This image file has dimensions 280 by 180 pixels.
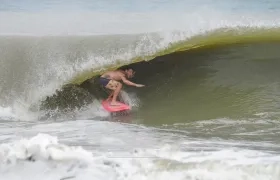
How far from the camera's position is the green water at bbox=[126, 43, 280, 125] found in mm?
6059

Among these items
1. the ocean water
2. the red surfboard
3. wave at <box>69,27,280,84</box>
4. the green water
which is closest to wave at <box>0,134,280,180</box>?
the ocean water

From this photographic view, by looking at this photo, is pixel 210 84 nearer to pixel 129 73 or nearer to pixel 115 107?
pixel 129 73

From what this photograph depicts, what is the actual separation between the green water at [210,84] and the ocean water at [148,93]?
0.6 inches

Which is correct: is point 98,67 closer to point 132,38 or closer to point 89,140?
point 132,38

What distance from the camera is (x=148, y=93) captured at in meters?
7.00

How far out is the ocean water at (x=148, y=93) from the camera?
3971 millimetres

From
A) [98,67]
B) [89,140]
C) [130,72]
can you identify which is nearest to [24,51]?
[98,67]

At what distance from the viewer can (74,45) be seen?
7398 millimetres

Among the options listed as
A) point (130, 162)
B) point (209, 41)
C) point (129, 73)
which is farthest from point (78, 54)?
point (130, 162)

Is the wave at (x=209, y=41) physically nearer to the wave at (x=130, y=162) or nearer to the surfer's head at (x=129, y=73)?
the surfer's head at (x=129, y=73)

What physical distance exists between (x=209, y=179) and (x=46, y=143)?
137 cm

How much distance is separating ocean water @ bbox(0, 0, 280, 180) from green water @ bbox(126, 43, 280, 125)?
0.01 metres

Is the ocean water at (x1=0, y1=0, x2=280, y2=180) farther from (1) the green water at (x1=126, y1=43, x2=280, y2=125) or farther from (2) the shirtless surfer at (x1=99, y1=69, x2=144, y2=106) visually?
(2) the shirtless surfer at (x1=99, y1=69, x2=144, y2=106)

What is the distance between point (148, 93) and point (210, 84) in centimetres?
85
